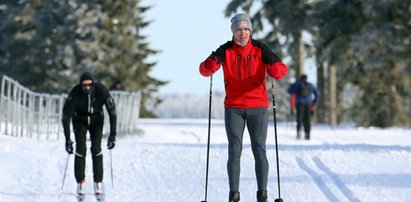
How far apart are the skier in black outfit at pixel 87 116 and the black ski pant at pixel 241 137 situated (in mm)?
2275

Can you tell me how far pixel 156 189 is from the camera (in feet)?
35.7

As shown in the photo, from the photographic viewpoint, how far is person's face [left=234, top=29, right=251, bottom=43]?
8.09 metres

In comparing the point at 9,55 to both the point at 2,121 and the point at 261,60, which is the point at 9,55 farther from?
the point at 261,60

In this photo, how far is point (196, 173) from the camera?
39.5 feet

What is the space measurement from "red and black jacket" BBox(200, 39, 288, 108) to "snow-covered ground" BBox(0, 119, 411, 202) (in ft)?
7.33

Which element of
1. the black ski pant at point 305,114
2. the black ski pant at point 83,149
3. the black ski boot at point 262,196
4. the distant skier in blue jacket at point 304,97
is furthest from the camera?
the black ski pant at point 305,114

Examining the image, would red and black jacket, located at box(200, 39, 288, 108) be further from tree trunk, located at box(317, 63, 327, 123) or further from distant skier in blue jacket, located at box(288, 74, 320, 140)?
tree trunk, located at box(317, 63, 327, 123)

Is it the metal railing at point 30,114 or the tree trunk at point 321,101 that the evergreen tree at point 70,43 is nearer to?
the tree trunk at point 321,101

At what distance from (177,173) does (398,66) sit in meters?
21.6

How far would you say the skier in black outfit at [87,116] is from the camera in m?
9.97

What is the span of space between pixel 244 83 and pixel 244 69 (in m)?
0.15

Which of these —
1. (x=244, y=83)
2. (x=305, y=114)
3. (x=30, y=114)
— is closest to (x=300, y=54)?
(x=305, y=114)

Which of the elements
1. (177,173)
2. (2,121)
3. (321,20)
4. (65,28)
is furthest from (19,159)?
(65,28)

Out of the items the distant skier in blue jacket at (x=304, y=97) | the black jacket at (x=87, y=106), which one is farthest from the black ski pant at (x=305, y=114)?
the black jacket at (x=87, y=106)
